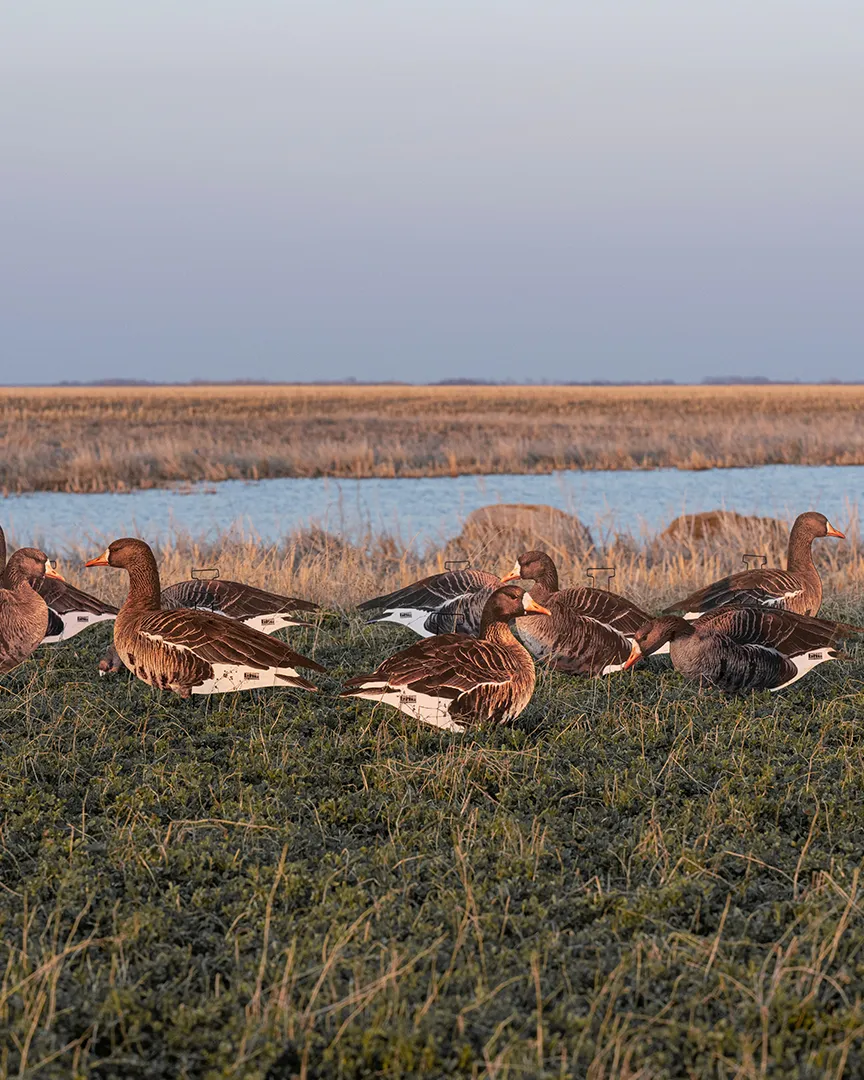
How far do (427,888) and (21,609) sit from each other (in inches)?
158

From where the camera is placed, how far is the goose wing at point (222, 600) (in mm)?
8641

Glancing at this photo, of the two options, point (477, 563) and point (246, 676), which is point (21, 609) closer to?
point (246, 676)

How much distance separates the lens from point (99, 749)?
23.2 ft

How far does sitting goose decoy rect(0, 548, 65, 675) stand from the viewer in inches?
Result: 311

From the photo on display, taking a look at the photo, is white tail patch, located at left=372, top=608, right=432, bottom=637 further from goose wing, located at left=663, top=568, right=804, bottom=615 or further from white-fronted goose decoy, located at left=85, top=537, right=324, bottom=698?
goose wing, located at left=663, top=568, right=804, bottom=615

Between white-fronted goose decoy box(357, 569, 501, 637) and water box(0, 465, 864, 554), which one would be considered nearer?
white-fronted goose decoy box(357, 569, 501, 637)

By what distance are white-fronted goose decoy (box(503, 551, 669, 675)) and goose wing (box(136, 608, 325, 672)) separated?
1.84 metres

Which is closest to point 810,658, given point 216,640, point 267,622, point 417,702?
point 417,702

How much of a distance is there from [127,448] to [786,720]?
115 feet

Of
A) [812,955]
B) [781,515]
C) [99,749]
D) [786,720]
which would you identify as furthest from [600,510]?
[812,955]

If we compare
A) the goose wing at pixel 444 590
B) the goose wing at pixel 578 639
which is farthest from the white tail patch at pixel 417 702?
the goose wing at pixel 444 590

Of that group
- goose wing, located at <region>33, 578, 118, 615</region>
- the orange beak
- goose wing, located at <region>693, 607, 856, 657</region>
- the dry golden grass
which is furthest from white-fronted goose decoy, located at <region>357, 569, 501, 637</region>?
the dry golden grass

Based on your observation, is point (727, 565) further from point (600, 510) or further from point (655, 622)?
point (600, 510)

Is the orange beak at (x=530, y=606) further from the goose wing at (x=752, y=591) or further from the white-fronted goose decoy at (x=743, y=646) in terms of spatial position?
the goose wing at (x=752, y=591)
